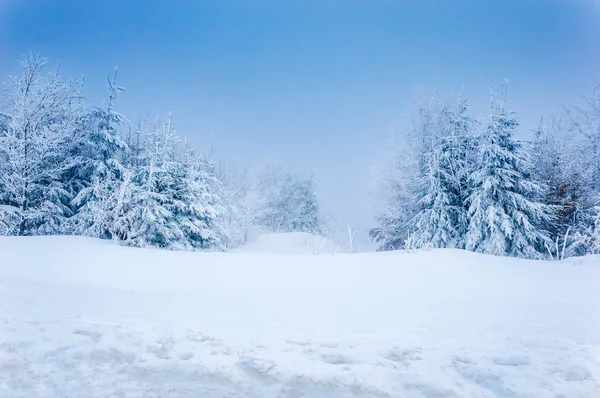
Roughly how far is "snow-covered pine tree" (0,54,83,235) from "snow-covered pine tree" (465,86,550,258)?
55.3 feet

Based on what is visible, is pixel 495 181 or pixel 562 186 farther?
pixel 562 186

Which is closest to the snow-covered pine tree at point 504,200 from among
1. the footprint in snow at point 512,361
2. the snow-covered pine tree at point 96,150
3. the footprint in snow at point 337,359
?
the footprint in snow at point 512,361

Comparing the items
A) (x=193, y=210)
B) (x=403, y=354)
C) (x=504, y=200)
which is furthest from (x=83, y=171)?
(x=504, y=200)

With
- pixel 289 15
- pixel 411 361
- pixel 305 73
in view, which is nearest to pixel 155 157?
pixel 289 15

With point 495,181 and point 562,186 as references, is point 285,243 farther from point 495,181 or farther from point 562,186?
point 562,186

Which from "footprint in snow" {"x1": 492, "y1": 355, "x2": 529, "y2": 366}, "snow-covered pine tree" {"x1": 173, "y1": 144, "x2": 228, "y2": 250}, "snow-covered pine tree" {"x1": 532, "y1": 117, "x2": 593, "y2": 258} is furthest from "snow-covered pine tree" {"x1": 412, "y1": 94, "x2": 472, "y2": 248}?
"footprint in snow" {"x1": 492, "y1": 355, "x2": 529, "y2": 366}

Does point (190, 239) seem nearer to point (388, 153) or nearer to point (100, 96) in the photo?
point (100, 96)

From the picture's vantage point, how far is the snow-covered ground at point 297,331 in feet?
9.57

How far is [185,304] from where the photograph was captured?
4945mm

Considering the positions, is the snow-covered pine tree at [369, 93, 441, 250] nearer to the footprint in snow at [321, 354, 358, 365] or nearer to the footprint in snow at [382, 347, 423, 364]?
the footprint in snow at [382, 347, 423, 364]

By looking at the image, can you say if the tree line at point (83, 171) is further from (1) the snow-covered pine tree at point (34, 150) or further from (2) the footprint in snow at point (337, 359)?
(2) the footprint in snow at point (337, 359)

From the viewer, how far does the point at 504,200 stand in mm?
13805

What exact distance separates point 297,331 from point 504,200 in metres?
12.7

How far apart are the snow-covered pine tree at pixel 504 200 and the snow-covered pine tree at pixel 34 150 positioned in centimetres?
1687
